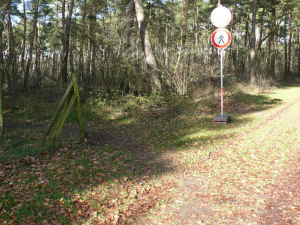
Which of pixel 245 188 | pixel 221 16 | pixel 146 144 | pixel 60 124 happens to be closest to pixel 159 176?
pixel 245 188

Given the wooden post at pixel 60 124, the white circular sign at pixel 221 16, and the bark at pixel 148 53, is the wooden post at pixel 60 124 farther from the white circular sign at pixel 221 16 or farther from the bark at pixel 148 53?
the bark at pixel 148 53

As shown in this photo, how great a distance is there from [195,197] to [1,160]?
4.30 metres

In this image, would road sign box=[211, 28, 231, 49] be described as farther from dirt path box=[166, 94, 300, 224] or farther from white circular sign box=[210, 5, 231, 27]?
dirt path box=[166, 94, 300, 224]

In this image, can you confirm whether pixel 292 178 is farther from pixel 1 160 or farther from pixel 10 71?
pixel 10 71

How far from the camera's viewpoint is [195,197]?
4.25 meters

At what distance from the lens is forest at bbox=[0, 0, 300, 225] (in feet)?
12.8

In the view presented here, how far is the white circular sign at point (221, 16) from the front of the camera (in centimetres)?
898

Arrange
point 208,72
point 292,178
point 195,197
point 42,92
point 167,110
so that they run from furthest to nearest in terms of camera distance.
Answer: point 42,92
point 208,72
point 167,110
point 292,178
point 195,197

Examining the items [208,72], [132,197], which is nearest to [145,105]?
[208,72]

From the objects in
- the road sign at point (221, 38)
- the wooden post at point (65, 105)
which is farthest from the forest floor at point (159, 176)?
the road sign at point (221, 38)

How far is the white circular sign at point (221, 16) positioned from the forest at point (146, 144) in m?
2.49

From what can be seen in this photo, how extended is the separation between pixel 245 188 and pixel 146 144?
145 inches

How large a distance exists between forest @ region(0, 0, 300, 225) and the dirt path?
2 cm

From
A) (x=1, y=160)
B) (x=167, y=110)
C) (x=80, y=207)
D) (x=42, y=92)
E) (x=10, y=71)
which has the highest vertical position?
(x=10, y=71)
